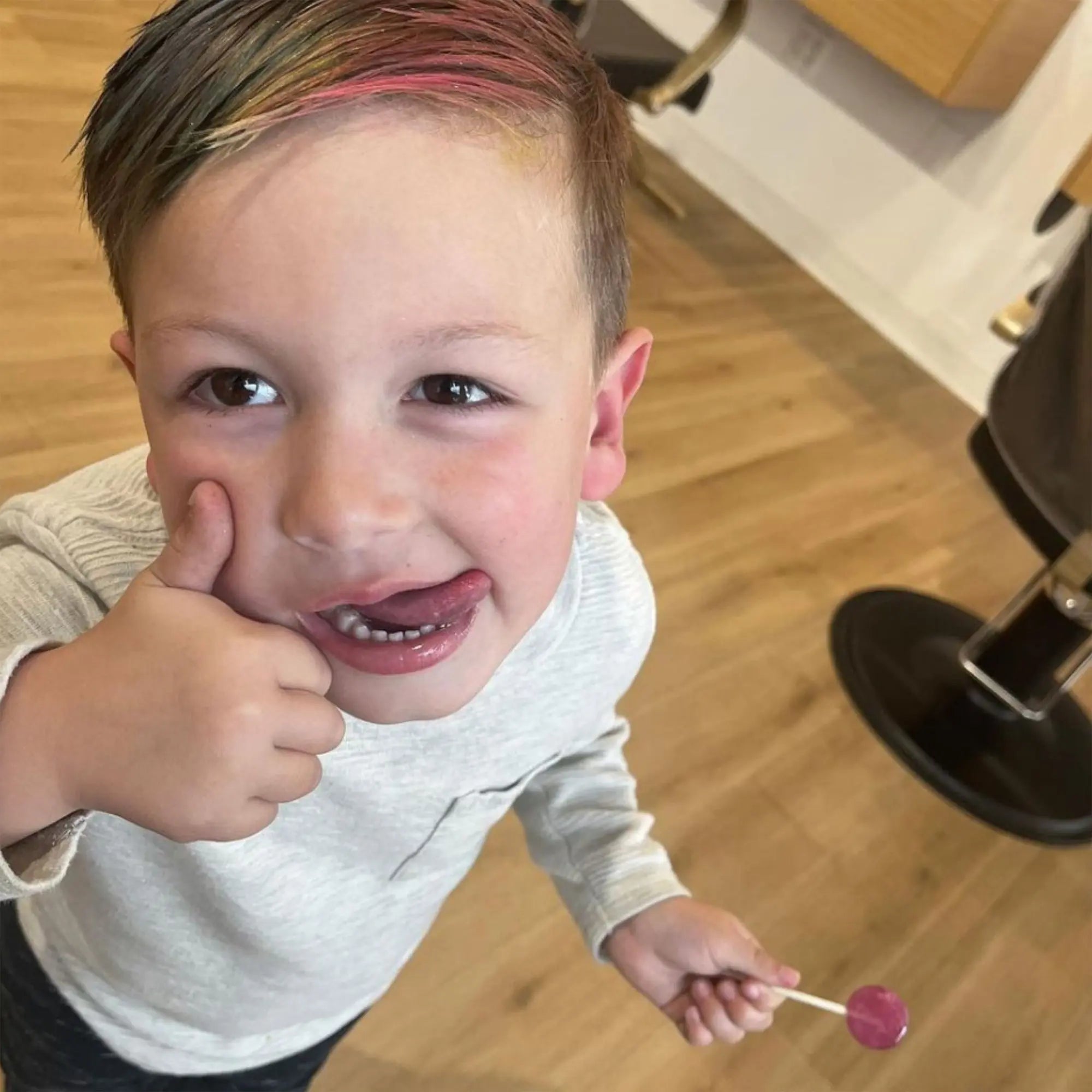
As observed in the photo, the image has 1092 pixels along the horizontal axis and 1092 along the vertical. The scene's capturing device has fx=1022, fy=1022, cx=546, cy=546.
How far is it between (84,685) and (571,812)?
0.41m

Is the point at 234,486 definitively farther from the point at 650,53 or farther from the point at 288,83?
the point at 650,53

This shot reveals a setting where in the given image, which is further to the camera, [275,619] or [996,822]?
[996,822]

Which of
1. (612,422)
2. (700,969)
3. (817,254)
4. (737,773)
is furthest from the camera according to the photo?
(817,254)

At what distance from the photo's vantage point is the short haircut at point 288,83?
0.38 meters

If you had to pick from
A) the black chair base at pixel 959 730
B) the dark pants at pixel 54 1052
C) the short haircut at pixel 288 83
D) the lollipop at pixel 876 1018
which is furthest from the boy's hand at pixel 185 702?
the black chair base at pixel 959 730

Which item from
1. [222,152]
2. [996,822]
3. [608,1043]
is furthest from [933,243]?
[222,152]

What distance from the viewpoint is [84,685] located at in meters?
0.39

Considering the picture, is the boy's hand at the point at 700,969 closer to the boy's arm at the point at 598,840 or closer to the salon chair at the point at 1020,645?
the boy's arm at the point at 598,840

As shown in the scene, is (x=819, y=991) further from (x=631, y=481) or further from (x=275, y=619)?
(x=275, y=619)

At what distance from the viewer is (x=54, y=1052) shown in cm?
66

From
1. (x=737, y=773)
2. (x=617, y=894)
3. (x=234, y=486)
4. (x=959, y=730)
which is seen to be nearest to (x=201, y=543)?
(x=234, y=486)

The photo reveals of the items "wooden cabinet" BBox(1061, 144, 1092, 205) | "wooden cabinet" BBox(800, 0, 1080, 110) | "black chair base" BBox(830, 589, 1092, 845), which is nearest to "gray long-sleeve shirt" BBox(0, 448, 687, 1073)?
"black chair base" BBox(830, 589, 1092, 845)

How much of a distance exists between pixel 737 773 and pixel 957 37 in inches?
64.0

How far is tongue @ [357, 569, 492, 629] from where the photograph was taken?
0.42m
